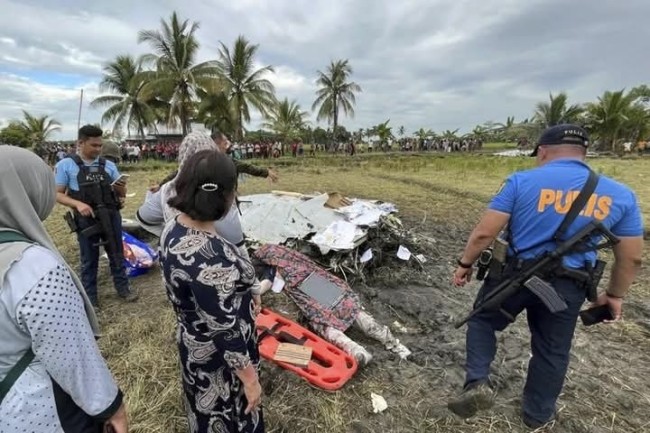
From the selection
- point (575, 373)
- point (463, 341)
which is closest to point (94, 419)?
point (463, 341)

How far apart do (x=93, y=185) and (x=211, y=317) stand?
269 centimetres

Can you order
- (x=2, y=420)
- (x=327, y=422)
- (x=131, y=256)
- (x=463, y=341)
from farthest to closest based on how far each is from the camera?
1. (x=131, y=256)
2. (x=463, y=341)
3. (x=327, y=422)
4. (x=2, y=420)

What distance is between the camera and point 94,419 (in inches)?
43.1

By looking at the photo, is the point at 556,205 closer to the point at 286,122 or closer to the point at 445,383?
the point at 445,383

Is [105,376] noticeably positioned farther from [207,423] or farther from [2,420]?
[207,423]

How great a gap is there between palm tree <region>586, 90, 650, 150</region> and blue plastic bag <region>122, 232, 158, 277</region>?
101 feet

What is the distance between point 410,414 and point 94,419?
1.70 meters

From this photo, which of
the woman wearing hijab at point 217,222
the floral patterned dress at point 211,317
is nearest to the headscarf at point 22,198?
the floral patterned dress at point 211,317

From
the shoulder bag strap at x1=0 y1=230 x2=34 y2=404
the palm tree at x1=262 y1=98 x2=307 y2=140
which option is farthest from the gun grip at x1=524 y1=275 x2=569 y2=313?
the palm tree at x1=262 y1=98 x2=307 y2=140

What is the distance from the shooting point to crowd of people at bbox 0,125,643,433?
94 centimetres

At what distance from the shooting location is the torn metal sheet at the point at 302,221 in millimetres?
4023

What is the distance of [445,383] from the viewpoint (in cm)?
247

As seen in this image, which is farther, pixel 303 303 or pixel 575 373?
pixel 303 303

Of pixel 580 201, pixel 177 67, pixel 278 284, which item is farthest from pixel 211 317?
pixel 177 67
